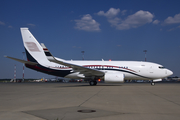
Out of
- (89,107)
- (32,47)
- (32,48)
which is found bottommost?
(89,107)

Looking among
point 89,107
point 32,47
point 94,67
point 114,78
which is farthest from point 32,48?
point 89,107

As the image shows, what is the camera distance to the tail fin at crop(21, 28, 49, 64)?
27.4 metres

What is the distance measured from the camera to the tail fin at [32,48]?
27386mm

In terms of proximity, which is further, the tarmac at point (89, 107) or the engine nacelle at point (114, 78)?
the engine nacelle at point (114, 78)

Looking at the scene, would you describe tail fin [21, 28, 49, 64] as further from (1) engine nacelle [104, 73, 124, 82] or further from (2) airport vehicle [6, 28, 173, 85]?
(1) engine nacelle [104, 73, 124, 82]

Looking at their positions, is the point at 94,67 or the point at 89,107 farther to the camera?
the point at 94,67

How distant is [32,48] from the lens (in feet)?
90.8

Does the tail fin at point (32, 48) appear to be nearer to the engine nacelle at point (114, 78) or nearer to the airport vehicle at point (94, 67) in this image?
the airport vehicle at point (94, 67)

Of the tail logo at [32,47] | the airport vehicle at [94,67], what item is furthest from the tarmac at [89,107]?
the tail logo at [32,47]

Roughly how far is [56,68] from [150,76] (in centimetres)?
1483

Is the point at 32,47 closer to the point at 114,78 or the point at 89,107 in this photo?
the point at 114,78

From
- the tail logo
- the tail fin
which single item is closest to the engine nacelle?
the tail fin

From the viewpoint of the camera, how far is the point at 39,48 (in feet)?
91.5

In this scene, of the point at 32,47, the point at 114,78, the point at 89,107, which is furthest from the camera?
the point at 32,47
